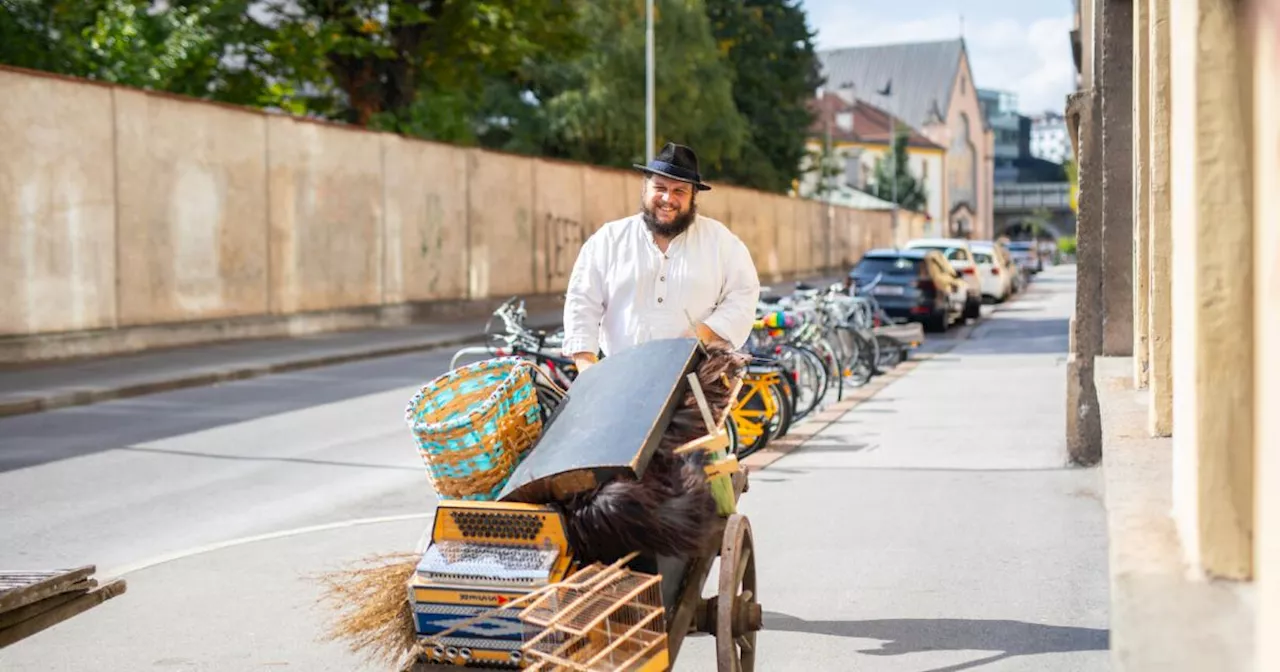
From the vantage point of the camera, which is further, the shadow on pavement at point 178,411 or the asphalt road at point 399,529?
the shadow on pavement at point 178,411

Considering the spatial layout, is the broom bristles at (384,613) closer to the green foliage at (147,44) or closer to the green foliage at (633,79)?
the green foliage at (147,44)

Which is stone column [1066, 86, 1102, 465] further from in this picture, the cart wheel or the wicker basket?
the wicker basket

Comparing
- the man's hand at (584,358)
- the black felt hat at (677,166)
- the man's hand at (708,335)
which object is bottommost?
the man's hand at (584,358)

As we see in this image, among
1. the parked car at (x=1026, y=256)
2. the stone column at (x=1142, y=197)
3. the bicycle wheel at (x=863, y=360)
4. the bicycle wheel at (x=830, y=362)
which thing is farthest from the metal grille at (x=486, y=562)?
the parked car at (x=1026, y=256)

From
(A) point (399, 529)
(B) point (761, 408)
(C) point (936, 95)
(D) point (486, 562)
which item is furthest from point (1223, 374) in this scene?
(C) point (936, 95)

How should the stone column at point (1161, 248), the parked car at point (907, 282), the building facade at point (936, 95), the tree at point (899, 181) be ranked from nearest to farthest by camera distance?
the stone column at point (1161, 248) → the parked car at point (907, 282) → the tree at point (899, 181) → the building facade at point (936, 95)

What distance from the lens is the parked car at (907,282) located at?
27.1 metres

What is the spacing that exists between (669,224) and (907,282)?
71.8ft

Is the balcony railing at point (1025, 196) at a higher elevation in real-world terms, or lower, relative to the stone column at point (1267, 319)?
higher

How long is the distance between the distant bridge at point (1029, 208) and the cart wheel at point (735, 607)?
146833 mm

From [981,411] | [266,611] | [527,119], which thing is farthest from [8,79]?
[527,119]

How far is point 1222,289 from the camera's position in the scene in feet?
8.76

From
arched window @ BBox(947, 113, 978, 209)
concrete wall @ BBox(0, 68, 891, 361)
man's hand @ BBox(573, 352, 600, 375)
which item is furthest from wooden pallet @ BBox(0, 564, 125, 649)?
arched window @ BBox(947, 113, 978, 209)

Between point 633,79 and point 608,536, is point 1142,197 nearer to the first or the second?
point 608,536
